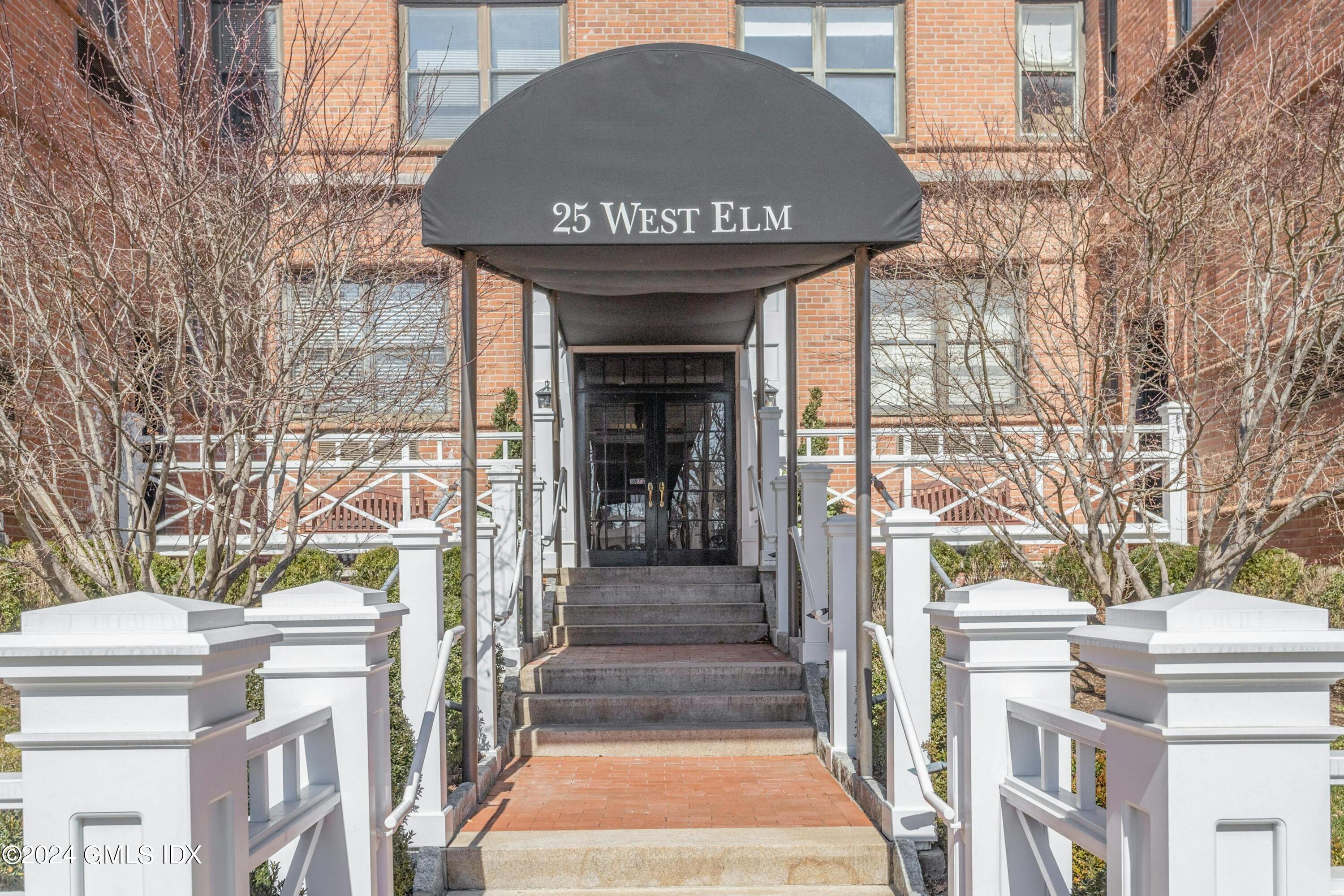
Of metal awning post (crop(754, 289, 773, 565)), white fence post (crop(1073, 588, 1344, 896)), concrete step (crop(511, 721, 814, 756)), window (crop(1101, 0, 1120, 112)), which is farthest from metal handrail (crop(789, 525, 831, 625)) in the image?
window (crop(1101, 0, 1120, 112))

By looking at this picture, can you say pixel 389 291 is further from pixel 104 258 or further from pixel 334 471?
pixel 334 471

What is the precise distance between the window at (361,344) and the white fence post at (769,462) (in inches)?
113

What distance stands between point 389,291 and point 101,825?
6.17 m

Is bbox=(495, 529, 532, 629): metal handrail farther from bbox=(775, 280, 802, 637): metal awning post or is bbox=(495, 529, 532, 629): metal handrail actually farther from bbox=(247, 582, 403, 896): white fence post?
bbox=(247, 582, 403, 896): white fence post

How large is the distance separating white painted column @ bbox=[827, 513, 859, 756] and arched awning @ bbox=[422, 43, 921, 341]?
1.81 m

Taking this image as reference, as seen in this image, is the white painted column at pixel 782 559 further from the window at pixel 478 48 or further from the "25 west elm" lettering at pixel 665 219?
the window at pixel 478 48

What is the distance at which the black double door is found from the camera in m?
13.5

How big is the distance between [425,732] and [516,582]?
→ 9.97 feet

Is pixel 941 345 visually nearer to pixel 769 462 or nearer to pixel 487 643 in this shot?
pixel 769 462

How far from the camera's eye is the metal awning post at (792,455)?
7859 millimetres

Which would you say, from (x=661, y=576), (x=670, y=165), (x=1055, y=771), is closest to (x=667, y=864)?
(x=1055, y=771)

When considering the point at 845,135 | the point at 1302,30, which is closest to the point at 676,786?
the point at 845,135

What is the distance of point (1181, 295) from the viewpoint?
868 cm

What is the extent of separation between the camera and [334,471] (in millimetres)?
11438
